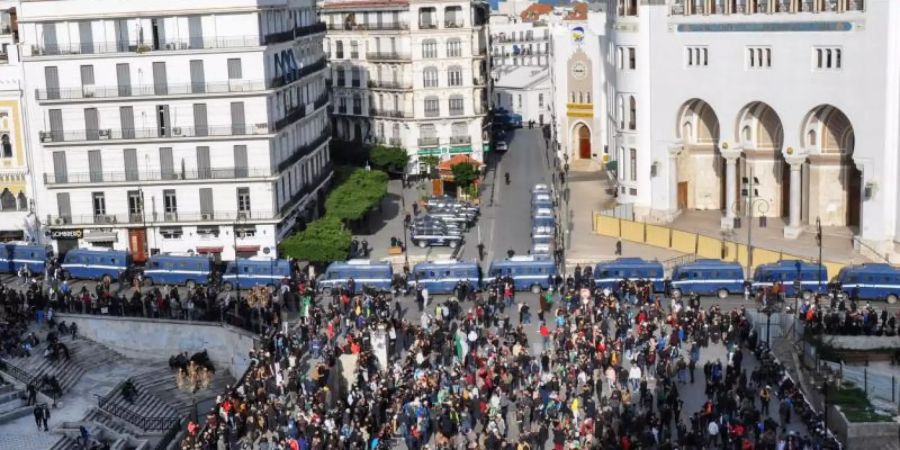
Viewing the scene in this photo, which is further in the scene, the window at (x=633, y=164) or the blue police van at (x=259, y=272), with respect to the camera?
the window at (x=633, y=164)

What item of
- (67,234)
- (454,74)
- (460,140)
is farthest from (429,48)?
(67,234)

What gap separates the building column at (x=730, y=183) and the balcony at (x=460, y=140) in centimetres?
2645

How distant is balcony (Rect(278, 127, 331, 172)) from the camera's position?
73.2m

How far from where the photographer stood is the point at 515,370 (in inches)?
1993

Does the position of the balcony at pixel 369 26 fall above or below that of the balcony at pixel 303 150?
above

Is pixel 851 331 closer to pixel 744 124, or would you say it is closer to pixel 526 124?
pixel 744 124

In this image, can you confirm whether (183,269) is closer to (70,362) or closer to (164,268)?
(164,268)

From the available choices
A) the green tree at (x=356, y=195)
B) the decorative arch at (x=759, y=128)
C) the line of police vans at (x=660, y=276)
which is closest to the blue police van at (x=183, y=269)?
the line of police vans at (x=660, y=276)

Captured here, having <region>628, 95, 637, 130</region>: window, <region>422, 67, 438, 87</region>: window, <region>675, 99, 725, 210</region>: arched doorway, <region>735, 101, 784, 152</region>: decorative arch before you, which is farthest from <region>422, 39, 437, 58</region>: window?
<region>735, 101, 784, 152</region>: decorative arch

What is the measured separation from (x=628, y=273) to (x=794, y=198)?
52.8ft

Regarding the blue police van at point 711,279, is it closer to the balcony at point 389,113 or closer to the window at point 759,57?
the window at point 759,57

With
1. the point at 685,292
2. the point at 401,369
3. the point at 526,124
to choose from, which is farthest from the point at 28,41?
the point at 526,124

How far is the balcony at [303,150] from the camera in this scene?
73.2 meters

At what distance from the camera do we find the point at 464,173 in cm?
9344
